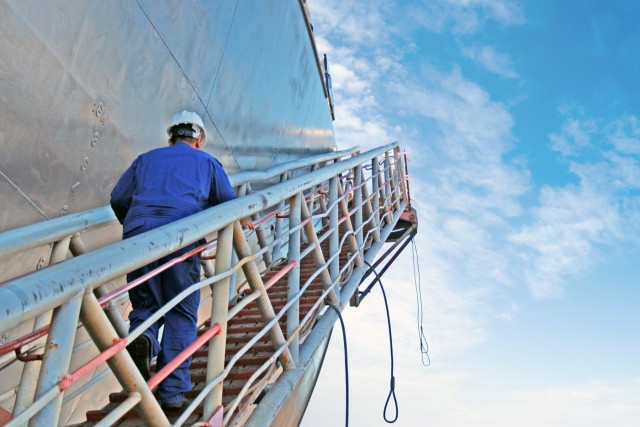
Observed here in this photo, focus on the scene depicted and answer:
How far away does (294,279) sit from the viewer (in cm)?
283

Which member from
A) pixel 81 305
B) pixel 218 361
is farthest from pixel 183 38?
pixel 81 305

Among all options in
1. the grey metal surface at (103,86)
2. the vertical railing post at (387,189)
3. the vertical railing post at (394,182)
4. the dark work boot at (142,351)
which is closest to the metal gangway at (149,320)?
the dark work boot at (142,351)

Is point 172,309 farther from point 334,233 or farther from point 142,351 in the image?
point 334,233

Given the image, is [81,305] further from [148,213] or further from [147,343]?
[148,213]

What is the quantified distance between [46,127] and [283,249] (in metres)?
4.33

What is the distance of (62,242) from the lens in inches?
92.7

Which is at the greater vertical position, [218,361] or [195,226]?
[195,226]

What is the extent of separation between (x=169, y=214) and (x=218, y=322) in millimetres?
584

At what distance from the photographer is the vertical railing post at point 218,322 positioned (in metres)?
1.96

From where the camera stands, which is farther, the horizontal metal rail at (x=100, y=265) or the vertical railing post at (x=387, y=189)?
the vertical railing post at (x=387, y=189)

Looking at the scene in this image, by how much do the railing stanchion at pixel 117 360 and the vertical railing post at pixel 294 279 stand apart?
1.18 m

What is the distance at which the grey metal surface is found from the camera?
7.34 feet

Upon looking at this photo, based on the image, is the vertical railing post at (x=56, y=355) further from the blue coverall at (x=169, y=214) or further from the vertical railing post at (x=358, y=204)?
the vertical railing post at (x=358, y=204)

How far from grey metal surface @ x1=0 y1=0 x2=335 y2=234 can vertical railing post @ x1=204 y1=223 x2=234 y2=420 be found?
2.98 ft
